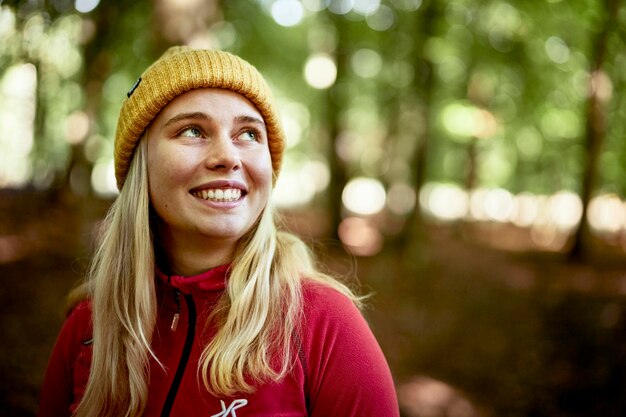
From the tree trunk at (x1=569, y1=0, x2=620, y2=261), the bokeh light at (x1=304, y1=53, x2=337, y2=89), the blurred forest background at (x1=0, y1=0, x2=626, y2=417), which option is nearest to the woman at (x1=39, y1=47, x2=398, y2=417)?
the blurred forest background at (x1=0, y1=0, x2=626, y2=417)

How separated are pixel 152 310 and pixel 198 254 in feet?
1.02

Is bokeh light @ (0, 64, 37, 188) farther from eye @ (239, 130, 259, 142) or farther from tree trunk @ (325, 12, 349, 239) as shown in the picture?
tree trunk @ (325, 12, 349, 239)

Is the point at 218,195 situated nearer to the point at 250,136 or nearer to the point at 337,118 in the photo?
the point at 250,136

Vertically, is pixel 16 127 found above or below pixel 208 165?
above

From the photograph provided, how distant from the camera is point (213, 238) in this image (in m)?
2.15

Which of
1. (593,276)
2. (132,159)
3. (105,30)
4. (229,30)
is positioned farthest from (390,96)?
(132,159)

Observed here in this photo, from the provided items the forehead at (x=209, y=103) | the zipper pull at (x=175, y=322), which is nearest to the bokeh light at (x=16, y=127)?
the forehead at (x=209, y=103)

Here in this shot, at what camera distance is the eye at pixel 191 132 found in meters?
2.09

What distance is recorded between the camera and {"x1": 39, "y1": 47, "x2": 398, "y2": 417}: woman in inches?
73.3

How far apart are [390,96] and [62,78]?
10.9 m

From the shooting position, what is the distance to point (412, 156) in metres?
13.6

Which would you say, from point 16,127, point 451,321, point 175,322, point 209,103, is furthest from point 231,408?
point 16,127

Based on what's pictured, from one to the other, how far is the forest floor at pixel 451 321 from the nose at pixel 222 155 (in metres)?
1.21

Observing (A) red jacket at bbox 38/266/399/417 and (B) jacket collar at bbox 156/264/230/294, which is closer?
(A) red jacket at bbox 38/266/399/417
